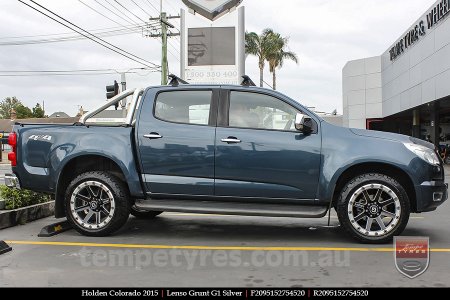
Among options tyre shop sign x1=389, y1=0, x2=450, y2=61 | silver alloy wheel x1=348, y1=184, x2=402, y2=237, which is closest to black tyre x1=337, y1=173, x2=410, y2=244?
silver alloy wheel x1=348, y1=184, x2=402, y2=237

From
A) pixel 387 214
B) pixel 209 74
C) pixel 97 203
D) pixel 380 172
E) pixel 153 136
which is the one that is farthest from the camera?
pixel 209 74

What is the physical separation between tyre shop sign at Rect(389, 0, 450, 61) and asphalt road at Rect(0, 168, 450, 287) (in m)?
21.1

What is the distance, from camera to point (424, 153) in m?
5.67

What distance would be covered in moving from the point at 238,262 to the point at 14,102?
120586 millimetres

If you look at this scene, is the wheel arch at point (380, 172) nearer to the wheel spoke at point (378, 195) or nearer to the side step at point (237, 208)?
the wheel spoke at point (378, 195)

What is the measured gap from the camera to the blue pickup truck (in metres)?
5.60

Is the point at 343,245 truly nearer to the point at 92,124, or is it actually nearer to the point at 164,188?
the point at 164,188

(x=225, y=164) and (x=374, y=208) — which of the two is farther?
(x=225, y=164)

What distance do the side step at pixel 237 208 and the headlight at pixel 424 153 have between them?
1199 mm

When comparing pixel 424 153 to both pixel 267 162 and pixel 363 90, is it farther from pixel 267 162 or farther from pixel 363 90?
pixel 363 90

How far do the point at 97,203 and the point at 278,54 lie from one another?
1482 inches

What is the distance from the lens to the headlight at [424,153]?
563cm

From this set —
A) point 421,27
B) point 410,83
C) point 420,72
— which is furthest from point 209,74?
point 410,83

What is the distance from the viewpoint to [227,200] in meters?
5.83
